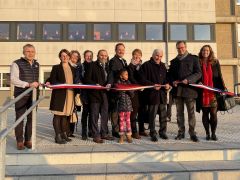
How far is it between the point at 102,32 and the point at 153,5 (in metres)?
3.90

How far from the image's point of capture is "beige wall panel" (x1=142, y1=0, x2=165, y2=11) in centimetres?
1950

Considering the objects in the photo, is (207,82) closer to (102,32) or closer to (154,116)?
(154,116)

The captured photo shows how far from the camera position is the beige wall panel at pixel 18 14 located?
18.9m

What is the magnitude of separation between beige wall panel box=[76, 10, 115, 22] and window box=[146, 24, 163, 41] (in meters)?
2.58

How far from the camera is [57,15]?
19078mm

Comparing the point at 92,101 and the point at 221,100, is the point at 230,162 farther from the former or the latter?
the point at 92,101

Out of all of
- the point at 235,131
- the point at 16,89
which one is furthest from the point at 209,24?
the point at 16,89

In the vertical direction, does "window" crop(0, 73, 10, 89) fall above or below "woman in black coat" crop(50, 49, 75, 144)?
above

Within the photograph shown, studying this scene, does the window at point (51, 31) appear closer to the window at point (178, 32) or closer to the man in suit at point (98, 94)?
the window at point (178, 32)

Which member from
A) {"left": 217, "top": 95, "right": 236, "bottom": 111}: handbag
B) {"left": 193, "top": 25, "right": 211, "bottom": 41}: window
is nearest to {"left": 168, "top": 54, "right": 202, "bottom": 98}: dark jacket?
{"left": 217, "top": 95, "right": 236, "bottom": 111}: handbag

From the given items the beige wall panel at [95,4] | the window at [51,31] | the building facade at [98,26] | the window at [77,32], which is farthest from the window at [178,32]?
the window at [51,31]

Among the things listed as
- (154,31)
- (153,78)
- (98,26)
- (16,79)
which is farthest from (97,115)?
(154,31)

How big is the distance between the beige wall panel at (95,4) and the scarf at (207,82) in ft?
46.8

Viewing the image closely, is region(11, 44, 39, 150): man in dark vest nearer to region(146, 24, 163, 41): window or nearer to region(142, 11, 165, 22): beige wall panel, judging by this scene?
region(146, 24, 163, 41): window
